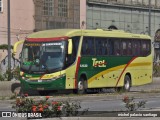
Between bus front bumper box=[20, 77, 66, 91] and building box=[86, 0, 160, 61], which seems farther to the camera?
building box=[86, 0, 160, 61]

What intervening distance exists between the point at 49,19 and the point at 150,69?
27.2m

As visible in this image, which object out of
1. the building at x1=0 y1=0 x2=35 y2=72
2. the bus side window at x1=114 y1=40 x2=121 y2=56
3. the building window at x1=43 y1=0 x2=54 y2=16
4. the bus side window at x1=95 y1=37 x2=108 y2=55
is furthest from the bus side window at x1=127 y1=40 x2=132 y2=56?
the building window at x1=43 y1=0 x2=54 y2=16

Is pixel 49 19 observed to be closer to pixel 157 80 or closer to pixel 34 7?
pixel 34 7

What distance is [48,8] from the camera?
206ft

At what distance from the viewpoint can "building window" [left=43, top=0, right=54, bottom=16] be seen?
62.2m

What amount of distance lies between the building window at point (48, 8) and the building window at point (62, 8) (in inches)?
40.3

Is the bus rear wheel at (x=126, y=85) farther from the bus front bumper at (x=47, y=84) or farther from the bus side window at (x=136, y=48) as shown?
the bus front bumper at (x=47, y=84)

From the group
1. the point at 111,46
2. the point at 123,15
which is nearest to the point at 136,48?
the point at 111,46

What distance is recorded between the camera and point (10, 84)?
2981cm

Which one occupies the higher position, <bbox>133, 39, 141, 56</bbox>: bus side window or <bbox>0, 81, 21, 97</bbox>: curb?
<bbox>133, 39, 141, 56</bbox>: bus side window

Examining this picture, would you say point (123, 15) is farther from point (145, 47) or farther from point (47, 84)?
point (47, 84)

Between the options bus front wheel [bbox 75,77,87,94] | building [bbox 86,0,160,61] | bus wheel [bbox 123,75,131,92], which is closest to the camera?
bus front wheel [bbox 75,77,87,94]

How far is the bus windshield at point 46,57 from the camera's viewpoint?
29016 mm

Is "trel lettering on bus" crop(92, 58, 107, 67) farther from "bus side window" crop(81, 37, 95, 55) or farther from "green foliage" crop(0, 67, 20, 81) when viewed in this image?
"green foliage" crop(0, 67, 20, 81)
